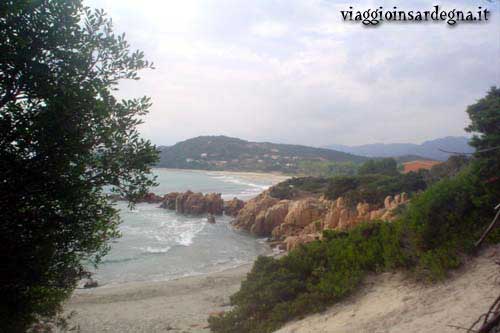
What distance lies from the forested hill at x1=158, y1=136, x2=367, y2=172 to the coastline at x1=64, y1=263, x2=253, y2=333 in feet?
314

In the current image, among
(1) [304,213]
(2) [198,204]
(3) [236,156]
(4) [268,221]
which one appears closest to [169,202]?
(2) [198,204]

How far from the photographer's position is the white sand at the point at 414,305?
20.4ft

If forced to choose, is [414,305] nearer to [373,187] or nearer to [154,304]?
[154,304]

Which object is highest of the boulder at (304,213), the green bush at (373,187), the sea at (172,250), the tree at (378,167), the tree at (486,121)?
the tree at (486,121)

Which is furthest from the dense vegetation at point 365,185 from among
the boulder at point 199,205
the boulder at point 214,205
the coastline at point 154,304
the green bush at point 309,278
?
the green bush at point 309,278

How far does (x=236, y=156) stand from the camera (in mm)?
A: 143500

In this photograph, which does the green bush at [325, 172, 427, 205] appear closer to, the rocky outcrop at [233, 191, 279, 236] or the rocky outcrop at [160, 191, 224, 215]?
the rocky outcrop at [233, 191, 279, 236]

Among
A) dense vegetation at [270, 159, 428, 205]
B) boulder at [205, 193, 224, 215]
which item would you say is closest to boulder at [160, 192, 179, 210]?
boulder at [205, 193, 224, 215]

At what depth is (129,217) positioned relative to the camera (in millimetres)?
38281

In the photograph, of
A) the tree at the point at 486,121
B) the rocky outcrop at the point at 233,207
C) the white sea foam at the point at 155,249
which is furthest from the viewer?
the rocky outcrop at the point at 233,207

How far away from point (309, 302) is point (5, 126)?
7952 mm

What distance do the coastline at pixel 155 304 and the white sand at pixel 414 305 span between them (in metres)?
5.57

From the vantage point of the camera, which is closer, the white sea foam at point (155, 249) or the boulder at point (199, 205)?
the white sea foam at point (155, 249)

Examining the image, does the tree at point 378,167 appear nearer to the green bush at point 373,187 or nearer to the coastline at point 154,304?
the green bush at point 373,187
